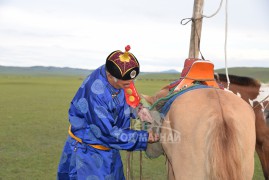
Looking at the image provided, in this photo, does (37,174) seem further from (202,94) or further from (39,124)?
(39,124)

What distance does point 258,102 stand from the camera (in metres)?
4.55

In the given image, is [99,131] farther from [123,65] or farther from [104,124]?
[123,65]

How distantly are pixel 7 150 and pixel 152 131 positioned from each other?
5.33 metres

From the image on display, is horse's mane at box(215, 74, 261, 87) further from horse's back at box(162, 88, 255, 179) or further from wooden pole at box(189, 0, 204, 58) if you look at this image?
horse's back at box(162, 88, 255, 179)

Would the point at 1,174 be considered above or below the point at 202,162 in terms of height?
below

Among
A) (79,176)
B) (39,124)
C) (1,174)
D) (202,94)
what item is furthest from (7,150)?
(202,94)

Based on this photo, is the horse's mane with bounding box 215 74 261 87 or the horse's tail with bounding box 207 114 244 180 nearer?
the horse's tail with bounding box 207 114 244 180

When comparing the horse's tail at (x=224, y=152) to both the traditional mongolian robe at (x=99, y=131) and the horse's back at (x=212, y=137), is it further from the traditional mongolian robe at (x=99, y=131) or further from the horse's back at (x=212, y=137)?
the traditional mongolian robe at (x=99, y=131)

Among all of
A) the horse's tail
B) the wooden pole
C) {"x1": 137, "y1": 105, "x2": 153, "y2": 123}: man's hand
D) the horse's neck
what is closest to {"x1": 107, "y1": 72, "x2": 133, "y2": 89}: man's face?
{"x1": 137, "y1": 105, "x2": 153, "y2": 123}: man's hand

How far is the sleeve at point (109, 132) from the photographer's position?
2424 mm

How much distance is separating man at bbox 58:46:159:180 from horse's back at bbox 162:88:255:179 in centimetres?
33

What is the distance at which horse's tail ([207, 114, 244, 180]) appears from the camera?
2.08m

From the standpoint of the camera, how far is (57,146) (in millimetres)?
7531

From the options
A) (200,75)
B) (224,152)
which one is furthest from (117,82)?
(224,152)
